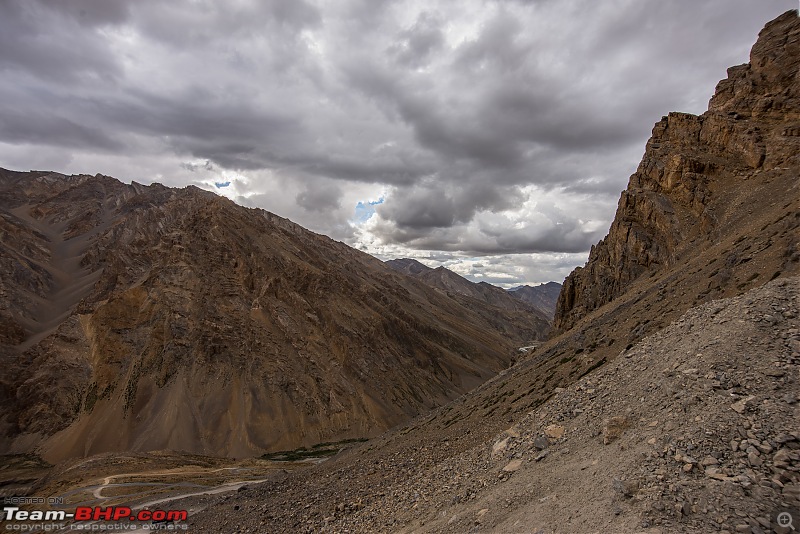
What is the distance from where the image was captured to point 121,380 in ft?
299

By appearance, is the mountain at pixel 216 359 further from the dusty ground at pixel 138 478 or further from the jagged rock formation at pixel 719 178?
the jagged rock formation at pixel 719 178

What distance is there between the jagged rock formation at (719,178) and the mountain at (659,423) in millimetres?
233

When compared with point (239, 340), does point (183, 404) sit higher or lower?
lower

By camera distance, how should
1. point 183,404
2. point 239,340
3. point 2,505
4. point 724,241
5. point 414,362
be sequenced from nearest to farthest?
point 724,241 → point 2,505 → point 183,404 → point 239,340 → point 414,362

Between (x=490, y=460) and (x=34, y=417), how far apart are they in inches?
4416

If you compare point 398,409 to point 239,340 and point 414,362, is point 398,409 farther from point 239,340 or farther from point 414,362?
point 239,340

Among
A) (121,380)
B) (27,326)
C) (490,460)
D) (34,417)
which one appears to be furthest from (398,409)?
(27,326)

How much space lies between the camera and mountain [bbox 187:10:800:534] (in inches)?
348

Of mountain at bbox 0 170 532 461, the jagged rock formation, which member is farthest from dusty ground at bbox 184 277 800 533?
mountain at bbox 0 170 532 461

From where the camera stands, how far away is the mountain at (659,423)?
883 centimetres
